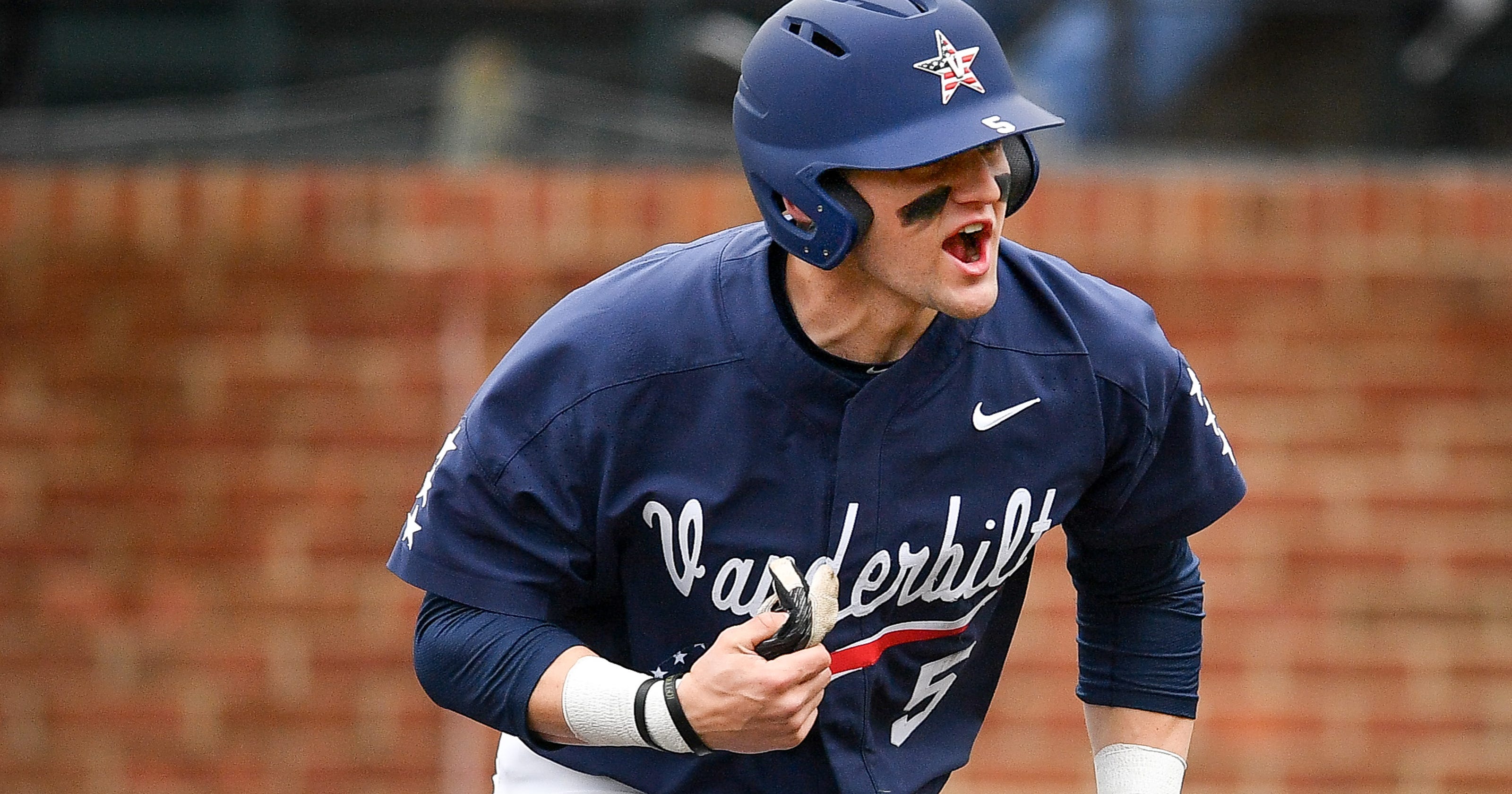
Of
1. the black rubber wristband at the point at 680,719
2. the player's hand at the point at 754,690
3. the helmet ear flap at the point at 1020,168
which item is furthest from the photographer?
the helmet ear flap at the point at 1020,168

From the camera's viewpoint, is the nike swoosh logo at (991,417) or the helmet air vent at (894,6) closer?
the helmet air vent at (894,6)

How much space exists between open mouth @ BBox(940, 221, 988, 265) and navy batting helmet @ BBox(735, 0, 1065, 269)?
118mm

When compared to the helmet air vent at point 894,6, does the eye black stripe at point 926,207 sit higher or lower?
lower

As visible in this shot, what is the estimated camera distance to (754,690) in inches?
100

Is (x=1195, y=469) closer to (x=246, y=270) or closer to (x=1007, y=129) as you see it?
(x=1007, y=129)

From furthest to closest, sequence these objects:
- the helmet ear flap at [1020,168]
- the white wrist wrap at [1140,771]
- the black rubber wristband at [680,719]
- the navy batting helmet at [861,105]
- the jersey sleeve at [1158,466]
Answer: the white wrist wrap at [1140,771]
the jersey sleeve at [1158,466]
the helmet ear flap at [1020,168]
the navy batting helmet at [861,105]
the black rubber wristband at [680,719]

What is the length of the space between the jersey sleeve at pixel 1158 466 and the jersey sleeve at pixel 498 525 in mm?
836

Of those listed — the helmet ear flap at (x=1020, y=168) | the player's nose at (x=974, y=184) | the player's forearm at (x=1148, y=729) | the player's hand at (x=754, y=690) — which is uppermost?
the helmet ear flap at (x=1020, y=168)

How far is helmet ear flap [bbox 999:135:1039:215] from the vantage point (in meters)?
2.88

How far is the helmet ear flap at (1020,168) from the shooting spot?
9.46ft

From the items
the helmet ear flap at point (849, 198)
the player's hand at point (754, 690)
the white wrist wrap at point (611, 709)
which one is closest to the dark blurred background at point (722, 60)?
the helmet ear flap at point (849, 198)

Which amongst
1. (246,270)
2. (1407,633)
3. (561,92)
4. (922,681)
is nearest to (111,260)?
Result: (246,270)

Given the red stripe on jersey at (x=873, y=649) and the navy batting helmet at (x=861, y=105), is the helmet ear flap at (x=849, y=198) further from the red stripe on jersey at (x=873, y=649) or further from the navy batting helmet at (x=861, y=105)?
the red stripe on jersey at (x=873, y=649)

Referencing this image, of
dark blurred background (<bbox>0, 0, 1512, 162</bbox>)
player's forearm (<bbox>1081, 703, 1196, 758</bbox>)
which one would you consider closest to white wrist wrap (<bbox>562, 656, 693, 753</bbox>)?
player's forearm (<bbox>1081, 703, 1196, 758</bbox>)
